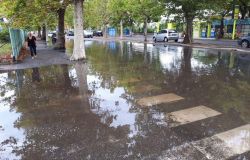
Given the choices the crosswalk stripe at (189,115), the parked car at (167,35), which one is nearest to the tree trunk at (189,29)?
the parked car at (167,35)

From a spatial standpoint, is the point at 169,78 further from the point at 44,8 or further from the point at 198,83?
the point at 44,8

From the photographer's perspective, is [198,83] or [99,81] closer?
[198,83]

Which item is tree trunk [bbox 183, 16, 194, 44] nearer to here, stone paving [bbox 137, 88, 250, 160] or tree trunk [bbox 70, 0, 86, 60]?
tree trunk [bbox 70, 0, 86, 60]

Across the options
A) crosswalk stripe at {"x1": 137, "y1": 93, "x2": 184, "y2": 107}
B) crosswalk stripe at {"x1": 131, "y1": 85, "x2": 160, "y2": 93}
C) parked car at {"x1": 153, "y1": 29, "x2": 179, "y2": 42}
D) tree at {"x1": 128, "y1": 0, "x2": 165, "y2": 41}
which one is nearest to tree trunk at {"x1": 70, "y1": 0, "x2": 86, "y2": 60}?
crosswalk stripe at {"x1": 131, "y1": 85, "x2": 160, "y2": 93}

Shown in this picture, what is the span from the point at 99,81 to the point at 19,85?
3.19 m

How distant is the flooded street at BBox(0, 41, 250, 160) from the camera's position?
4.57 metres

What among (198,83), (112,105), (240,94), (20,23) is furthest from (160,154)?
(20,23)

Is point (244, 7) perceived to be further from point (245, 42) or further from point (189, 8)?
point (245, 42)

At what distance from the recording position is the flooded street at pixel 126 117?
4.57 metres

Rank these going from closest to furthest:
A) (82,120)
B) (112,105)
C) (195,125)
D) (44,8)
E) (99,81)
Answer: (195,125) → (82,120) → (112,105) → (99,81) → (44,8)

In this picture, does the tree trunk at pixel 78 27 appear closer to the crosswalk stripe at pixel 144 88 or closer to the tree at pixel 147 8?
the crosswalk stripe at pixel 144 88

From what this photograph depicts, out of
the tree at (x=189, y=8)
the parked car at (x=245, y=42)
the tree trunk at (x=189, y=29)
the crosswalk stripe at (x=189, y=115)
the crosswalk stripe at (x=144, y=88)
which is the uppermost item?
the tree at (x=189, y=8)

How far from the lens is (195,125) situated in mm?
5633

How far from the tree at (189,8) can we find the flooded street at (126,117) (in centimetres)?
1738
